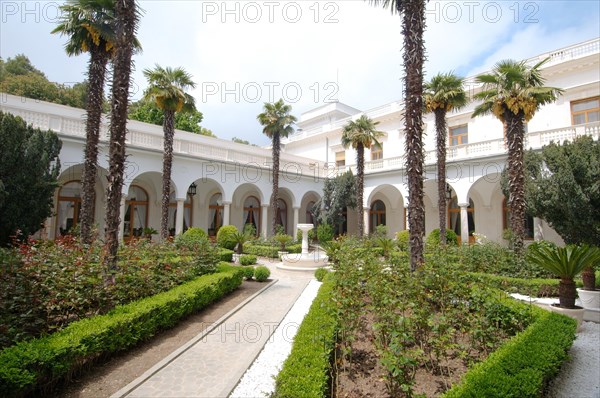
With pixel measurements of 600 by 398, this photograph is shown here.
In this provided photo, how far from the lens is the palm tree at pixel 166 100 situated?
579 inches

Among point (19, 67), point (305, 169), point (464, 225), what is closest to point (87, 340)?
point (464, 225)

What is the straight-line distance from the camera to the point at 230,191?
Answer: 19109mm

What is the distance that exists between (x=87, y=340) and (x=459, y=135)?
2252 cm

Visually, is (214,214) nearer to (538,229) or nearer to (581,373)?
(538,229)

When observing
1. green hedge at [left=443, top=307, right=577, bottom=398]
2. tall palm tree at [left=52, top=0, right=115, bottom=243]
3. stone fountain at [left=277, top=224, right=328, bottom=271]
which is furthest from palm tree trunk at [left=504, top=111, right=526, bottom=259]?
tall palm tree at [left=52, top=0, right=115, bottom=243]

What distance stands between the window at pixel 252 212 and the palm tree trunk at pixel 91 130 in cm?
1333

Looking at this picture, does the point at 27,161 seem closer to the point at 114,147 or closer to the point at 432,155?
the point at 114,147

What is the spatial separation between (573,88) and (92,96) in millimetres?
22181

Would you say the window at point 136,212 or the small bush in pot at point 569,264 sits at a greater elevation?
the window at point 136,212

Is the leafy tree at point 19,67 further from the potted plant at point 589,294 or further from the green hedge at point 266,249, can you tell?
the potted plant at point 589,294

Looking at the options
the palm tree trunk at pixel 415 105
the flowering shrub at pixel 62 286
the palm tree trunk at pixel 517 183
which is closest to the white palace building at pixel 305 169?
the palm tree trunk at pixel 415 105

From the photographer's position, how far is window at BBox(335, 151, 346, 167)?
2730cm

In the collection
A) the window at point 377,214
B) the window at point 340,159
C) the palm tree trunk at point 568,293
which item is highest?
the window at point 340,159

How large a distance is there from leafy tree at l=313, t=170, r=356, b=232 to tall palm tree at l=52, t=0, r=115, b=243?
1495 cm
